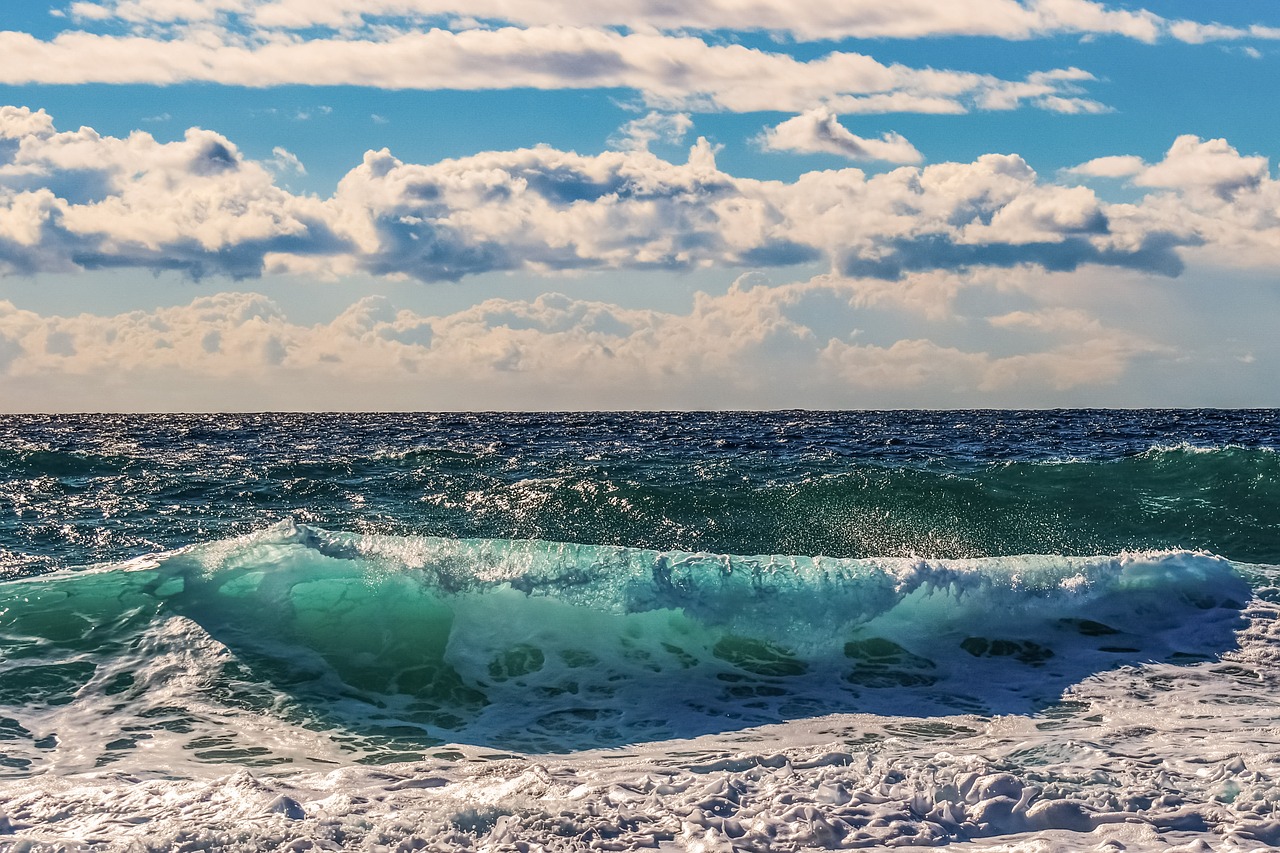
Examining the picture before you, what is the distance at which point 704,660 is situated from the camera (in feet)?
34.3

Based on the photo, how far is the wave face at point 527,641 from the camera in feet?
28.1

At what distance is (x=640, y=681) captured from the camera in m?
9.78

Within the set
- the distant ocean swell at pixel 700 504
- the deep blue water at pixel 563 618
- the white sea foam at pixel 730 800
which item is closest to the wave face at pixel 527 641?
the deep blue water at pixel 563 618

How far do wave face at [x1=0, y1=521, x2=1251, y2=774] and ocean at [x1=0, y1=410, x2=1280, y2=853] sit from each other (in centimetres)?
4

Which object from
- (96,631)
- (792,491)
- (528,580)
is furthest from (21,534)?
(792,491)

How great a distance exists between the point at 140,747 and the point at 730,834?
4791 mm

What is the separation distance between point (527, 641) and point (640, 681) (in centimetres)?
149

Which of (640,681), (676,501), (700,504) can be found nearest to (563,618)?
(640,681)

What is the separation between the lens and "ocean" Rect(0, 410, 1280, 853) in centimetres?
590

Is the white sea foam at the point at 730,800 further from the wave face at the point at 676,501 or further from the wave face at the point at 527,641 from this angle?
the wave face at the point at 676,501

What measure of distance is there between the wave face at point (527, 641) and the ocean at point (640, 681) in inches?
1.6

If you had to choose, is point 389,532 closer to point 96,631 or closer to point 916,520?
point 96,631

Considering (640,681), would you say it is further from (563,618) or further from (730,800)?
(730,800)

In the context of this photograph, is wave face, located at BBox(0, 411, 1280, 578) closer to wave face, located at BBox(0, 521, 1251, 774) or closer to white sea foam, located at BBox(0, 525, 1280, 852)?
wave face, located at BBox(0, 521, 1251, 774)
